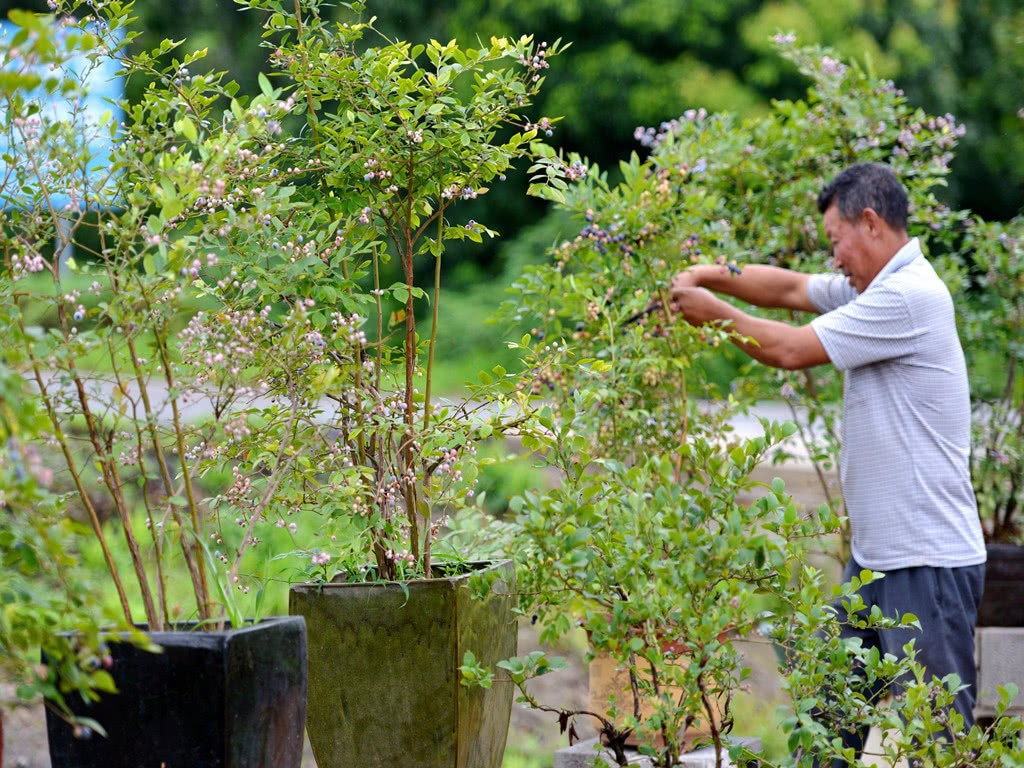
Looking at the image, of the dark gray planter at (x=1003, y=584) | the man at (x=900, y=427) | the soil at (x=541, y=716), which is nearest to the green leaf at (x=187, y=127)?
the man at (x=900, y=427)

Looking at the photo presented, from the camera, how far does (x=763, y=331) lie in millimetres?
3043

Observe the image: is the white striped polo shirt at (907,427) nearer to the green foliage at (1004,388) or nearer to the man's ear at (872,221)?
the man's ear at (872,221)

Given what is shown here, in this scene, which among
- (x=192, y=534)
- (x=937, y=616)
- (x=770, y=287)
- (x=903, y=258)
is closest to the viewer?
(x=192, y=534)

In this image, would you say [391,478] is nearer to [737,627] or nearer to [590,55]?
[737,627]

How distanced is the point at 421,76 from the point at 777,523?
0.96m

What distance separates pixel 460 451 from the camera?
2.06 m

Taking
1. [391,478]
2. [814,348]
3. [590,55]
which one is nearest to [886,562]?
[814,348]

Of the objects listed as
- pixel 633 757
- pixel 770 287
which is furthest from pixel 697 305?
pixel 633 757

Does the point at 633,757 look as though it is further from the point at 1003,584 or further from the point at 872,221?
the point at 1003,584

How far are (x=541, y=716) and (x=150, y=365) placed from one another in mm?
3136

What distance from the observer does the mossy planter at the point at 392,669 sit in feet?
6.36

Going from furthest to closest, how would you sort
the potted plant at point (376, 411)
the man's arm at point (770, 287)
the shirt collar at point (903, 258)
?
the man's arm at point (770, 287) → the shirt collar at point (903, 258) → the potted plant at point (376, 411)

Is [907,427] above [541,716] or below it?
above

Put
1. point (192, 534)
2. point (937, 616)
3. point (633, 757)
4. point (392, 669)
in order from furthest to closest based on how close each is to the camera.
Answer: point (937, 616), point (633, 757), point (392, 669), point (192, 534)
